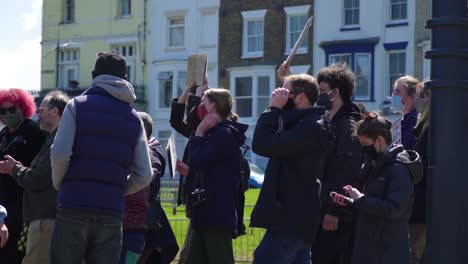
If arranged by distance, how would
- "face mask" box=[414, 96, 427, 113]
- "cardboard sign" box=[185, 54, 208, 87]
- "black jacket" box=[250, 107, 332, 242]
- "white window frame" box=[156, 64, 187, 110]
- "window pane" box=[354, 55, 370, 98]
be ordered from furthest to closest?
"white window frame" box=[156, 64, 187, 110] < "window pane" box=[354, 55, 370, 98] < "cardboard sign" box=[185, 54, 208, 87] < "face mask" box=[414, 96, 427, 113] < "black jacket" box=[250, 107, 332, 242]

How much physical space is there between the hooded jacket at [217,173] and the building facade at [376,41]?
3496 centimetres

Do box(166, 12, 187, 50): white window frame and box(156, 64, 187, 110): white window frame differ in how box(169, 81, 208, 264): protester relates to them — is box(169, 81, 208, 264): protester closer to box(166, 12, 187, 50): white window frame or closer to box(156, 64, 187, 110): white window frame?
box(156, 64, 187, 110): white window frame

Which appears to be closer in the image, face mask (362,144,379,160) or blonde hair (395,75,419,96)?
face mask (362,144,379,160)

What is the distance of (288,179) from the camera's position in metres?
8.03

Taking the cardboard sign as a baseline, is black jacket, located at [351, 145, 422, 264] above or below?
below

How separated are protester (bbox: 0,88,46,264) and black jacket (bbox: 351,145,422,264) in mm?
2912

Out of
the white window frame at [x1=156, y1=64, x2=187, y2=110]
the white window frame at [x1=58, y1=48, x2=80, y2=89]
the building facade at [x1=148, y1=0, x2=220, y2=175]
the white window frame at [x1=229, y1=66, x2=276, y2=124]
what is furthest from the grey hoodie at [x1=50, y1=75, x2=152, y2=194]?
the white window frame at [x1=58, y1=48, x2=80, y2=89]

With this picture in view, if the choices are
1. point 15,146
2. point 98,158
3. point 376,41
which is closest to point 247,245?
point 15,146

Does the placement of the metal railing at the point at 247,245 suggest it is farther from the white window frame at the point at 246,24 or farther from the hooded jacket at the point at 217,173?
the white window frame at the point at 246,24

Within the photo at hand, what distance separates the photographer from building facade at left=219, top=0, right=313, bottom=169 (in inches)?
1889

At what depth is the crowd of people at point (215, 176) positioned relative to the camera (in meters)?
7.58

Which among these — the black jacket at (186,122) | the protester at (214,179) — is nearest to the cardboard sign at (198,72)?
the black jacket at (186,122)

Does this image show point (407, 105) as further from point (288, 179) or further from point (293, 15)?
point (293, 15)

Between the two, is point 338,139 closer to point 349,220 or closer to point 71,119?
point 349,220
